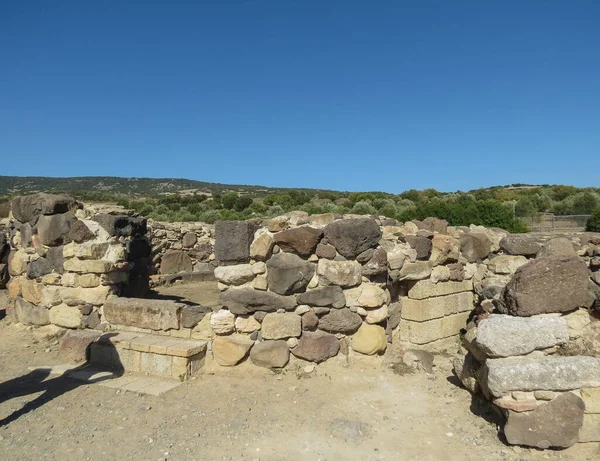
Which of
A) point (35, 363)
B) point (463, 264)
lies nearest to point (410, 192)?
point (463, 264)

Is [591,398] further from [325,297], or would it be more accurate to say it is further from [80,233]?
[80,233]

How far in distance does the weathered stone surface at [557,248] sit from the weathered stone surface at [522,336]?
5.65 ft

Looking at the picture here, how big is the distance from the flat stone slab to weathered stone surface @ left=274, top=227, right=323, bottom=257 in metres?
1.46

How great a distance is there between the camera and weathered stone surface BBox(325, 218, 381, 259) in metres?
4.75

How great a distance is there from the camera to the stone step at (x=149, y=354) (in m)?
4.73

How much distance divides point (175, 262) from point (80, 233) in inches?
264

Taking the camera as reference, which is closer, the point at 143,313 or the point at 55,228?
the point at 143,313

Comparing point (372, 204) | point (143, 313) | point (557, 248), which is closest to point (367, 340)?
point (557, 248)

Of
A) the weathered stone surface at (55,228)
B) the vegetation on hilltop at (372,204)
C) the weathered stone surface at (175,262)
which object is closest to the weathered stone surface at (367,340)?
the weathered stone surface at (55,228)

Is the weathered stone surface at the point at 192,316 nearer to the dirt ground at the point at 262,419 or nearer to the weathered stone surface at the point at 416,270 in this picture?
the dirt ground at the point at 262,419

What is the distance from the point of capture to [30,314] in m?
6.44

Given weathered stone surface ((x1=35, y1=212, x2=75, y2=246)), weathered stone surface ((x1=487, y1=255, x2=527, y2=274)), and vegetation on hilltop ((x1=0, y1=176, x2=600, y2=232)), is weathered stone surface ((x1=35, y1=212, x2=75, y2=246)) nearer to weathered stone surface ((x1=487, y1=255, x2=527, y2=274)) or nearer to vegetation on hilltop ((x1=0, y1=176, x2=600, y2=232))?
weathered stone surface ((x1=487, y1=255, x2=527, y2=274))

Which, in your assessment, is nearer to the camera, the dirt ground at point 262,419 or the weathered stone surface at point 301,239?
the dirt ground at point 262,419

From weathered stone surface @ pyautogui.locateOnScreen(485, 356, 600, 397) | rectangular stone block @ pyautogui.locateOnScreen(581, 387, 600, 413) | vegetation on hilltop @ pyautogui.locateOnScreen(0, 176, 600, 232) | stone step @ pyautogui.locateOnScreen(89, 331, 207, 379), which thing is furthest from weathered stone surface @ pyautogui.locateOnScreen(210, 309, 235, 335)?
vegetation on hilltop @ pyautogui.locateOnScreen(0, 176, 600, 232)
